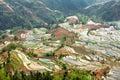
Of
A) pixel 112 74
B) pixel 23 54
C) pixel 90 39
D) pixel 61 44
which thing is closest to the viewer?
pixel 112 74

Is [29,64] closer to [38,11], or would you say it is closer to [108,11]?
[38,11]

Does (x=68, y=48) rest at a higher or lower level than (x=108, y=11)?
lower

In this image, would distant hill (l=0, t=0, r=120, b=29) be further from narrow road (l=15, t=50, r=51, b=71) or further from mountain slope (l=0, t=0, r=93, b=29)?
narrow road (l=15, t=50, r=51, b=71)

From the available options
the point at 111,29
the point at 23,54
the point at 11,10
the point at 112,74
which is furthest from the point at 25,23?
the point at 112,74

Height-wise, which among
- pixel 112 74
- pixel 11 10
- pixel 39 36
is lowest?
pixel 112 74

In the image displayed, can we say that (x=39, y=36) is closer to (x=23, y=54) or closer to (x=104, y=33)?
(x=104, y=33)

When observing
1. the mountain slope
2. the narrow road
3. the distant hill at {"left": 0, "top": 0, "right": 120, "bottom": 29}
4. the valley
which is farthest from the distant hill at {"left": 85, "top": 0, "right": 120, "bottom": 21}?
the narrow road

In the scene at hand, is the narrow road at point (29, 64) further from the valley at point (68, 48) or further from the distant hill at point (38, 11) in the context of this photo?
the distant hill at point (38, 11)

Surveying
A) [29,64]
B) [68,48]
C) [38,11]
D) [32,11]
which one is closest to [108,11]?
[38,11]

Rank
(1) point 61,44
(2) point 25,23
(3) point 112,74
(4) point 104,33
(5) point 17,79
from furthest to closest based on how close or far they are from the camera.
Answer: (2) point 25,23, (4) point 104,33, (1) point 61,44, (3) point 112,74, (5) point 17,79

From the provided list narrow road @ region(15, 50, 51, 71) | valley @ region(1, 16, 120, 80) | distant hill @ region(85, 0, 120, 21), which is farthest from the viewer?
distant hill @ region(85, 0, 120, 21)

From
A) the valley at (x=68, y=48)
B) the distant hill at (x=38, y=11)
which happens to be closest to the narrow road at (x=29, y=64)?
the valley at (x=68, y=48)
